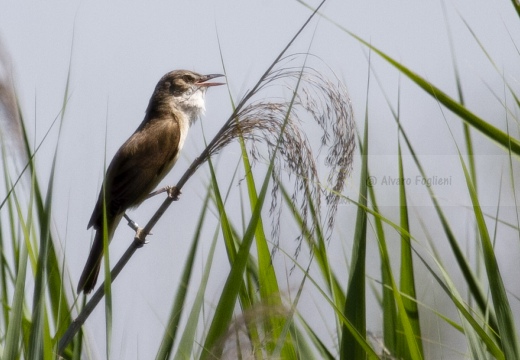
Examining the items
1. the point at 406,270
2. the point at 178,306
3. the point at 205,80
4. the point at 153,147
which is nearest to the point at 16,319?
the point at 178,306

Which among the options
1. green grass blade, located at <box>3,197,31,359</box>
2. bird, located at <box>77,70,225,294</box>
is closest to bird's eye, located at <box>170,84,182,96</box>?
bird, located at <box>77,70,225,294</box>

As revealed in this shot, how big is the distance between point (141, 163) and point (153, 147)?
0.15m

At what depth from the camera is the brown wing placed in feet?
14.1

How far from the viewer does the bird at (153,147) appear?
426 cm

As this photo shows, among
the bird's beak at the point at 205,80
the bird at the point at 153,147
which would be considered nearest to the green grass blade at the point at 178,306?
the bird at the point at 153,147

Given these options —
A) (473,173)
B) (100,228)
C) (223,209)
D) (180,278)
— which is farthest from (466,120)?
(100,228)

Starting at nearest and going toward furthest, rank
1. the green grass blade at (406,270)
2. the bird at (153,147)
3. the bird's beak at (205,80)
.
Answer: the green grass blade at (406,270) < the bird at (153,147) < the bird's beak at (205,80)

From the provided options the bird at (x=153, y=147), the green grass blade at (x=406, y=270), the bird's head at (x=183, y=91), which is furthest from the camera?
the bird's head at (x=183, y=91)

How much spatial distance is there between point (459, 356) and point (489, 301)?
1.17 feet

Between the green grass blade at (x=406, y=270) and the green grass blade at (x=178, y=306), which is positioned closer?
the green grass blade at (x=178, y=306)

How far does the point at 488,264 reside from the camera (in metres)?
1.86

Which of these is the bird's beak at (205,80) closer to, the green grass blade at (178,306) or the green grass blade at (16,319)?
the green grass blade at (178,306)

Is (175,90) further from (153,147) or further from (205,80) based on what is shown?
(153,147)

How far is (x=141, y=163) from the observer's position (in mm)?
4531
